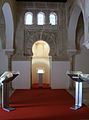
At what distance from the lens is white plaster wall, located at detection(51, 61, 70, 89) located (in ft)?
50.0

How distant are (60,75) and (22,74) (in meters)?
2.15

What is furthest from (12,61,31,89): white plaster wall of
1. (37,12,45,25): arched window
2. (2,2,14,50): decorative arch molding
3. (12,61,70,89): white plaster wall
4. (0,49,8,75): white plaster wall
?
(37,12,45,25): arched window

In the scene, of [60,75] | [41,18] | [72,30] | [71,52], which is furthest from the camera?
[41,18]

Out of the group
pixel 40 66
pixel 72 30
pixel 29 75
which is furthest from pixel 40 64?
pixel 72 30

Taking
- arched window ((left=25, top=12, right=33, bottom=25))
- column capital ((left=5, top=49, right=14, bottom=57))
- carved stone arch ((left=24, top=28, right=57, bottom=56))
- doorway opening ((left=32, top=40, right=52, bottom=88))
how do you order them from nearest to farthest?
column capital ((left=5, top=49, right=14, bottom=57)) < carved stone arch ((left=24, top=28, right=57, bottom=56)) < arched window ((left=25, top=12, right=33, bottom=25)) < doorway opening ((left=32, top=40, right=52, bottom=88))

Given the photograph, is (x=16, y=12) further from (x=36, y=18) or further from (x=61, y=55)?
(x=61, y=55)

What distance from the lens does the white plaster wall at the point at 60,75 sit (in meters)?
15.2

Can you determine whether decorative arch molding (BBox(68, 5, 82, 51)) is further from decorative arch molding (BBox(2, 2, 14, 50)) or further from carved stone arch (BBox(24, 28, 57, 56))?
decorative arch molding (BBox(2, 2, 14, 50))

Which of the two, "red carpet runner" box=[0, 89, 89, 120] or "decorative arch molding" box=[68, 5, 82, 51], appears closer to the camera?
"red carpet runner" box=[0, 89, 89, 120]

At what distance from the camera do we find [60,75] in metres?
15.3

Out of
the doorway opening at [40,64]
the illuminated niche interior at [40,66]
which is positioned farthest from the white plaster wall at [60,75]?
the illuminated niche interior at [40,66]

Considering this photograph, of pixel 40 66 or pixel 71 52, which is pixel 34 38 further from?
pixel 40 66

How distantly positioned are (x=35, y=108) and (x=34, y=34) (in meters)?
6.78

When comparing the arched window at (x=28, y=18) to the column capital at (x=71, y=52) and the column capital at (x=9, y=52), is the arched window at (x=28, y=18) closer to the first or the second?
the column capital at (x=9, y=52)
